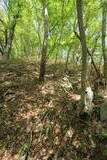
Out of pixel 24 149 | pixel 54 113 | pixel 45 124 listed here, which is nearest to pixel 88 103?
pixel 54 113

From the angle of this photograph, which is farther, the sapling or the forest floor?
the sapling

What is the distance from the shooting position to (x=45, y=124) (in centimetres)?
397

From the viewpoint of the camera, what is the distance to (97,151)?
3359 mm

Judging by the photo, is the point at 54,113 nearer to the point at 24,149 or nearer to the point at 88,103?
the point at 88,103

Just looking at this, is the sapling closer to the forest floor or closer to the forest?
the forest

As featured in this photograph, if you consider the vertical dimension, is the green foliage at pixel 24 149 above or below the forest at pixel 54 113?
below

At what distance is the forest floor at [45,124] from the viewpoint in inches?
134

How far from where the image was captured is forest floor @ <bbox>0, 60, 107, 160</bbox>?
3401 millimetres

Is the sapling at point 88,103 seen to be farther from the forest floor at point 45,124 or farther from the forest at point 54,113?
the forest floor at point 45,124

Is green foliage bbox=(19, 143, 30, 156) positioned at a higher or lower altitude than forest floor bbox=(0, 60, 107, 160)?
lower

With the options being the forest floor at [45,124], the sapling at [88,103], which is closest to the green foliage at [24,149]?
the forest floor at [45,124]

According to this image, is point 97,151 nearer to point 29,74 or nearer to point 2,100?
point 2,100

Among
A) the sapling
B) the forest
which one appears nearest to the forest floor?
the forest

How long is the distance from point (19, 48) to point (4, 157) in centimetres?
1956
